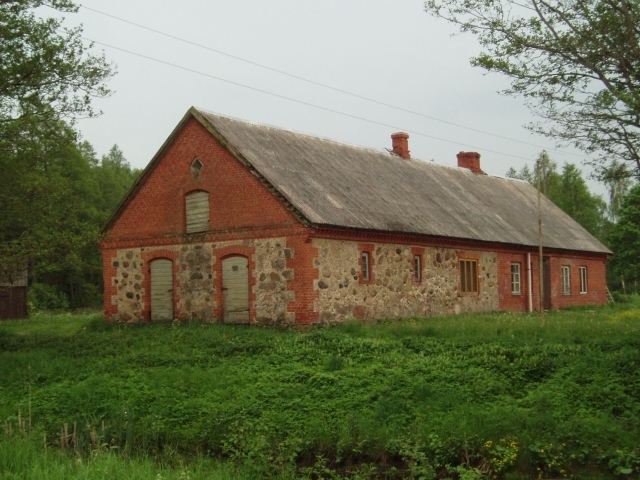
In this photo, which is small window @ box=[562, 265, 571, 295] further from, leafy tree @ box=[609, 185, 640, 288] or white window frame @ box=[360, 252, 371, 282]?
leafy tree @ box=[609, 185, 640, 288]

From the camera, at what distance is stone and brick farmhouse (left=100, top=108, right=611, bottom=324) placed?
64.4 ft

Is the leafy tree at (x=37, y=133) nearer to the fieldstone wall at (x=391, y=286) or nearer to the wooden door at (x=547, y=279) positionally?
the fieldstone wall at (x=391, y=286)

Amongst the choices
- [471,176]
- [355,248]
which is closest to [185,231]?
[355,248]

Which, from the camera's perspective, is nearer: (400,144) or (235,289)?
(235,289)

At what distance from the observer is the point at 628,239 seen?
150 feet

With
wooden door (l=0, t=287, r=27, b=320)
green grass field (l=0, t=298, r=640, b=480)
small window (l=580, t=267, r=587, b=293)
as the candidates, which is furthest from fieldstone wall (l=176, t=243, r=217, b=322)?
small window (l=580, t=267, r=587, b=293)

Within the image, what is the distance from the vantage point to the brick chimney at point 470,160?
116 ft

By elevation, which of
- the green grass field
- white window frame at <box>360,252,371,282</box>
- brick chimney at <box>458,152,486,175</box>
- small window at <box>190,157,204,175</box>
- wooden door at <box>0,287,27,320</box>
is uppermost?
brick chimney at <box>458,152,486,175</box>

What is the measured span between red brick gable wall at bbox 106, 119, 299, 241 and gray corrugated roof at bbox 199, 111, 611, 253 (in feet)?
1.71

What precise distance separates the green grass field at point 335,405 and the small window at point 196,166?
18.3 feet

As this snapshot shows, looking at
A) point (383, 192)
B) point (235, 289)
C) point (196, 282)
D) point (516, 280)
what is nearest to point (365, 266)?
point (235, 289)

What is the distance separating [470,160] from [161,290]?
18.1 m

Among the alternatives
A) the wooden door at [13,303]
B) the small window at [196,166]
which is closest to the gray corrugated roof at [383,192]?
the small window at [196,166]

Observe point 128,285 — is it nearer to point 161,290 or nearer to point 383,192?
point 161,290
